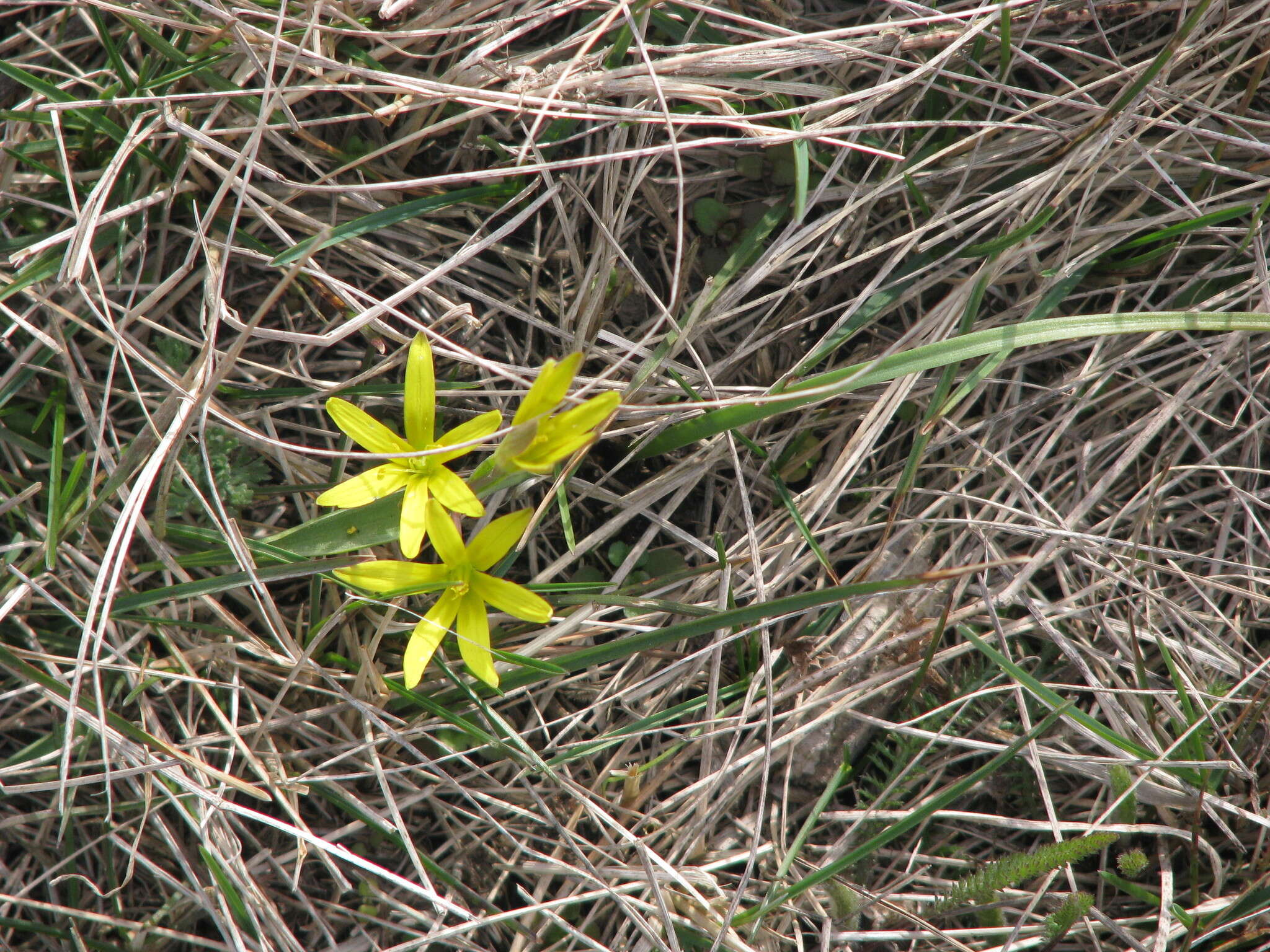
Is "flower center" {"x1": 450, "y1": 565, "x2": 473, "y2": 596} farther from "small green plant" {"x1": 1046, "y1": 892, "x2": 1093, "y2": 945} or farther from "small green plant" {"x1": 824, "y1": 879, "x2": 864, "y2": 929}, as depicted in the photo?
"small green plant" {"x1": 1046, "y1": 892, "x2": 1093, "y2": 945}

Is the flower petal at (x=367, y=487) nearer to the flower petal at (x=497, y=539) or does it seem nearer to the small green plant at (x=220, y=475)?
the flower petal at (x=497, y=539)

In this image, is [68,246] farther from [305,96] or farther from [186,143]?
[305,96]

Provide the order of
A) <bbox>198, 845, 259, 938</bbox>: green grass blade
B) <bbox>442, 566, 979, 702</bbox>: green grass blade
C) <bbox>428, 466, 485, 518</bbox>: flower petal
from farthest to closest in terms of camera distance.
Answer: <bbox>198, 845, 259, 938</bbox>: green grass blade
<bbox>442, 566, 979, 702</bbox>: green grass blade
<bbox>428, 466, 485, 518</bbox>: flower petal

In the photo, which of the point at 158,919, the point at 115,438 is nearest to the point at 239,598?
the point at 115,438

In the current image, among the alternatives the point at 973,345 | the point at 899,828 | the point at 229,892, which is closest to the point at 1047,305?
the point at 973,345

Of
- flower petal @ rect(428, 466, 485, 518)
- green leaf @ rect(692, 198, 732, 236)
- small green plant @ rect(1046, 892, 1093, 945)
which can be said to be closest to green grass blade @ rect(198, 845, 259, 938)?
flower petal @ rect(428, 466, 485, 518)

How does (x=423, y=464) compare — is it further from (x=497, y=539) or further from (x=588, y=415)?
(x=588, y=415)
